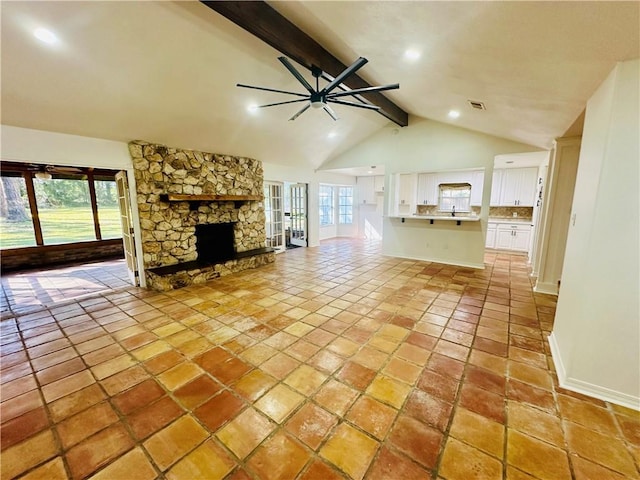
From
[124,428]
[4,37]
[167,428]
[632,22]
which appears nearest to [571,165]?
[632,22]

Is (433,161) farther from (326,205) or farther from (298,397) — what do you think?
(298,397)

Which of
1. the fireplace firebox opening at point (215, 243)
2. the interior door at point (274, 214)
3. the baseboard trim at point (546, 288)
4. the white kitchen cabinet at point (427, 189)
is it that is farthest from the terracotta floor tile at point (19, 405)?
the white kitchen cabinet at point (427, 189)

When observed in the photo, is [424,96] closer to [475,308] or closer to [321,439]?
[475,308]

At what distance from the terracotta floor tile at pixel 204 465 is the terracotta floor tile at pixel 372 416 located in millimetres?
771

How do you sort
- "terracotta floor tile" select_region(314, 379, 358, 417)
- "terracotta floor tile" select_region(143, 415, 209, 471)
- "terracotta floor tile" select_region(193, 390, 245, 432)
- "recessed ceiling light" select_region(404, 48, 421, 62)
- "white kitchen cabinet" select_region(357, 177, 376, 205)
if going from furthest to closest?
"white kitchen cabinet" select_region(357, 177, 376, 205)
"recessed ceiling light" select_region(404, 48, 421, 62)
"terracotta floor tile" select_region(314, 379, 358, 417)
"terracotta floor tile" select_region(193, 390, 245, 432)
"terracotta floor tile" select_region(143, 415, 209, 471)

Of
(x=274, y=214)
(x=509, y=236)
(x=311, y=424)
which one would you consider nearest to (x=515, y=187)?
(x=509, y=236)

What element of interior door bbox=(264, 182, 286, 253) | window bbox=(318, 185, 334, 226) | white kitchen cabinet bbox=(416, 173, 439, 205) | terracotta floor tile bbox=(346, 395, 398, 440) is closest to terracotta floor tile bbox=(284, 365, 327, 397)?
terracotta floor tile bbox=(346, 395, 398, 440)

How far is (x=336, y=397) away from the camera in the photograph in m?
1.89

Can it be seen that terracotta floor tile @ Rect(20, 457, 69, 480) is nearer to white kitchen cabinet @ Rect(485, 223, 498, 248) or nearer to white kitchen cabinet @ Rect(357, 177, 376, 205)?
white kitchen cabinet @ Rect(485, 223, 498, 248)

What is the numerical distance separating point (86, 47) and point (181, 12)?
96 centimetres

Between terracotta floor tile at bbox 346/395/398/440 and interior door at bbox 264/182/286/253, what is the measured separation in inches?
213

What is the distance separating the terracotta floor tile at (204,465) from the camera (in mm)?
1352

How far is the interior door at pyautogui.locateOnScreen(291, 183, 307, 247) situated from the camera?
7543 millimetres

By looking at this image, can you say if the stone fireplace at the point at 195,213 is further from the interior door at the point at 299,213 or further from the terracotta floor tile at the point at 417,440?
the terracotta floor tile at the point at 417,440
